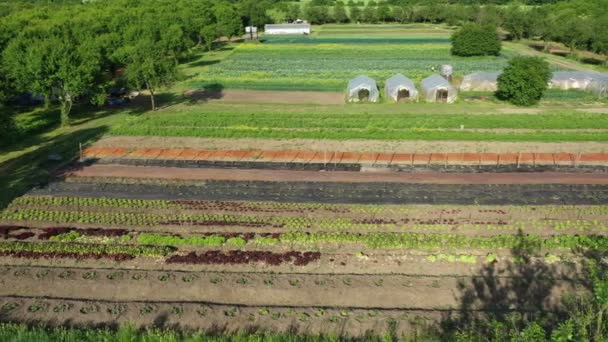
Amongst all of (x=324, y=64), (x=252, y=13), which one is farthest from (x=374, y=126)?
(x=252, y=13)

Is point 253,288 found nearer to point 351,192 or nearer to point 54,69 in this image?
point 351,192

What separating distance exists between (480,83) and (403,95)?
1004cm

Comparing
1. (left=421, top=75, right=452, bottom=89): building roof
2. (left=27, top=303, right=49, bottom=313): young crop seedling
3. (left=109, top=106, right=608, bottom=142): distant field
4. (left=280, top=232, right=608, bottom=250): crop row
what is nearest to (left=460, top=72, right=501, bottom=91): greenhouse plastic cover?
(left=421, top=75, right=452, bottom=89): building roof

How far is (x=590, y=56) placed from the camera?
73812 millimetres

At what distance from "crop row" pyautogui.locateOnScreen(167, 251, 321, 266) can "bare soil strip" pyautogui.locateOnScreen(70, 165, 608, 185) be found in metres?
8.67

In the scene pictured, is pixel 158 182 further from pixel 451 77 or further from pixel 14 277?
pixel 451 77

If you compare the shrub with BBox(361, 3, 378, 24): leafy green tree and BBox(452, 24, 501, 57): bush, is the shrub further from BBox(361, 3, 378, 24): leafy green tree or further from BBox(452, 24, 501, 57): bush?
BBox(361, 3, 378, 24): leafy green tree

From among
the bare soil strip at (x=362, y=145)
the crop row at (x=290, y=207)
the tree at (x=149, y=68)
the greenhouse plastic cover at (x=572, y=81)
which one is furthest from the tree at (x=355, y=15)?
the crop row at (x=290, y=207)

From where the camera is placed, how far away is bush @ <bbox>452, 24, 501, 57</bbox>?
7044 cm

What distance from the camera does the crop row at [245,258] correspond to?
21984 millimetres

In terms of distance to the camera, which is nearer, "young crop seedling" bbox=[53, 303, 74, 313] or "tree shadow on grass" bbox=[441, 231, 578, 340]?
"tree shadow on grass" bbox=[441, 231, 578, 340]

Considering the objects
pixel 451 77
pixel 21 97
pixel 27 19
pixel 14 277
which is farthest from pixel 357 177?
pixel 27 19

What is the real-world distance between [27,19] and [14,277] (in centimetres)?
5475

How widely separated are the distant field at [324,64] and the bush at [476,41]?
1.40 m
